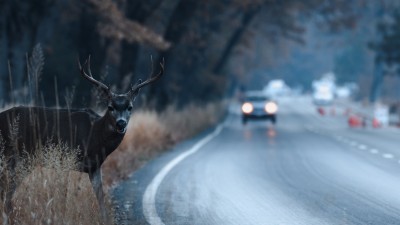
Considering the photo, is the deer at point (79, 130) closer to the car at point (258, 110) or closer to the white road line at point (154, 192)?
the white road line at point (154, 192)

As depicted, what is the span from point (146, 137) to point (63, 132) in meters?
13.3

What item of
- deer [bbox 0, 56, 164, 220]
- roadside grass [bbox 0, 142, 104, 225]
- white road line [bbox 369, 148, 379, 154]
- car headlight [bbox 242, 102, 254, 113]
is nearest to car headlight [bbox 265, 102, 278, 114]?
car headlight [bbox 242, 102, 254, 113]

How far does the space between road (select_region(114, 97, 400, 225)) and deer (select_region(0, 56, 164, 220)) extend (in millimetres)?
934

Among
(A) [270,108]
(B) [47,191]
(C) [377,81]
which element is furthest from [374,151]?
(C) [377,81]

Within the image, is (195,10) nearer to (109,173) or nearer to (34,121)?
(109,173)

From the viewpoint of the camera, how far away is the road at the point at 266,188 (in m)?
12.1

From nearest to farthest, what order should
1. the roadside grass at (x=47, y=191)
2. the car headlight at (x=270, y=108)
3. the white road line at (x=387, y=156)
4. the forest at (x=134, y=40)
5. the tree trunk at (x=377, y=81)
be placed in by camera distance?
the roadside grass at (x=47, y=191), the white road line at (x=387, y=156), the forest at (x=134, y=40), the car headlight at (x=270, y=108), the tree trunk at (x=377, y=81)

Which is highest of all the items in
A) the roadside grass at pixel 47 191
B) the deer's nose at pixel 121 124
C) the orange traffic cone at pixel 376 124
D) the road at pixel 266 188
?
the deer's nose at pixel 121 124

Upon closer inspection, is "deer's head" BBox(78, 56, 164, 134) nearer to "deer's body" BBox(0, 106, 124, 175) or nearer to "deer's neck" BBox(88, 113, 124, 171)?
"deer's neck" BBox(88, 113, 124, 171)

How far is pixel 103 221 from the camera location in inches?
423

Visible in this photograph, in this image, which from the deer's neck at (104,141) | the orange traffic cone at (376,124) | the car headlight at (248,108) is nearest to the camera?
the deer's neck at (104,141)

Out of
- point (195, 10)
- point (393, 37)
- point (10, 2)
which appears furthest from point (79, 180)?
point (393, 37)

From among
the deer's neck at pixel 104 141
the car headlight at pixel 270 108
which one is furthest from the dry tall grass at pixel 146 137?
the car headlight at pixel 270 108

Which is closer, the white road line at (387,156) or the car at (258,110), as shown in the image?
the white road line at (387,156)
